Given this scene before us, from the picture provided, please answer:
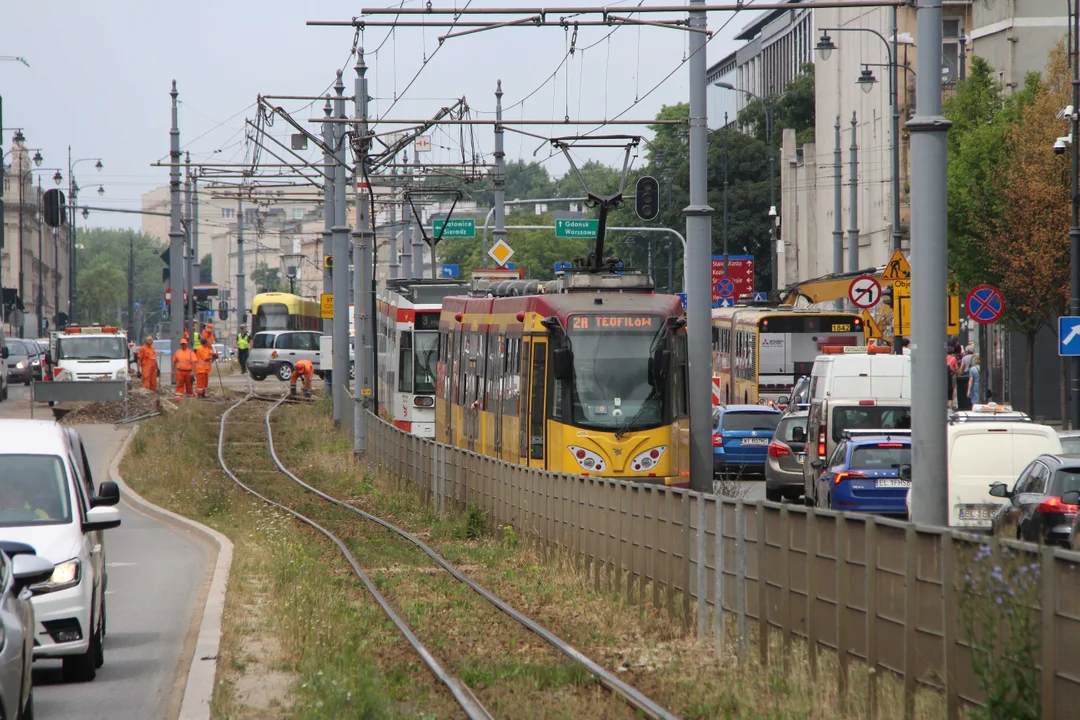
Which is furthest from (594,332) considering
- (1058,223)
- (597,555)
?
(1058,223)

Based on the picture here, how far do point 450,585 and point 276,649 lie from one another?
15.4 feet

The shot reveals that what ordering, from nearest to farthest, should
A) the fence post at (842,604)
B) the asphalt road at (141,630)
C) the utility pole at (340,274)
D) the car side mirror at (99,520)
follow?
the fence post at (842,604) → the asphalt road at (141,630) → the car side mirror at (99,520) → the utility pole at (340,274)

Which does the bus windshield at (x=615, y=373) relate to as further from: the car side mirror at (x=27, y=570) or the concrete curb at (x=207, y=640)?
the car side mirror at (x=27, y=570)

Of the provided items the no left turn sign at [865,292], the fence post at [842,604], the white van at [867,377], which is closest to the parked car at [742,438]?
the no left turn sign at [865,292]

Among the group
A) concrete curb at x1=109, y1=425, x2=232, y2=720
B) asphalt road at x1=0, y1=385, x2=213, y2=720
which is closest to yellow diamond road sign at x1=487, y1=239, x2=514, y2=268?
asphalt road at x1=0, y1=385, x2=213, y2=720

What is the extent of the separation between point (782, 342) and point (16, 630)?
1313 inches

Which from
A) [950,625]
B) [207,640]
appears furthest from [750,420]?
[950,625]

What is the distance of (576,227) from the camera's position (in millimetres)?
54688

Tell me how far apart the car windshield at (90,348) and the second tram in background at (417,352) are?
1543 centimetres

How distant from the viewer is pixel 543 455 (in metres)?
22.5

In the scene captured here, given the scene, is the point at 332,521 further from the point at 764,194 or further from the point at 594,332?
the point at 764,194

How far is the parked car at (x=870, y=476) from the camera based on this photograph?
68.6 feet

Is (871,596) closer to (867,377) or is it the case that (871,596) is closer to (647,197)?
(647,197)

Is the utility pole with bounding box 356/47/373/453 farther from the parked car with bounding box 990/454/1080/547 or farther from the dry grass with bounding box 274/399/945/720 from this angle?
the parked car with bounding box 990/454/1080/547
